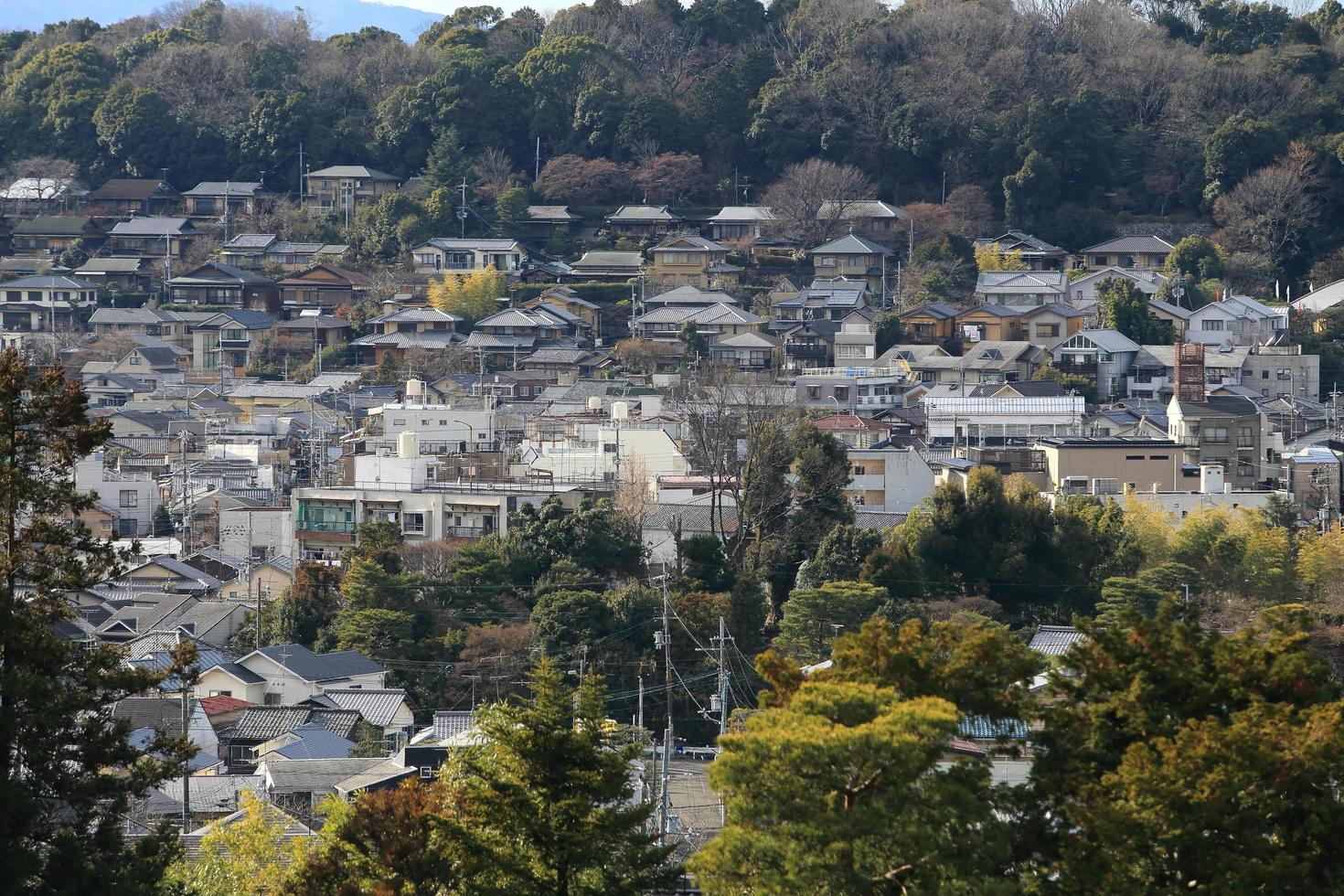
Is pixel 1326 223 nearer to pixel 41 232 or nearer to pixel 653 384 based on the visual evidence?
pixel 653 384

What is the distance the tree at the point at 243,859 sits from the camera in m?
10.8

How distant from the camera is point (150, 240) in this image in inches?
1622

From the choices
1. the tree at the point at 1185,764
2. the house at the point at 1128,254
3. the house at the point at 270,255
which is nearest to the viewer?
the tree at the point at 1185,764

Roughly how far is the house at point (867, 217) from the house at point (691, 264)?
2.53 metres

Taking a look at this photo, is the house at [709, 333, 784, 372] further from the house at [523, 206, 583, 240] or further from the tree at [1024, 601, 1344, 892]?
the tree at [1024, 601, 1344, 892]

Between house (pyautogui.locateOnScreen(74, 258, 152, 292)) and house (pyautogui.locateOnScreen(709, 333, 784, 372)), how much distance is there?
13.0m

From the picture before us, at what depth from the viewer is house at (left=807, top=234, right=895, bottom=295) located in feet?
124

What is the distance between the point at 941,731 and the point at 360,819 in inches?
127

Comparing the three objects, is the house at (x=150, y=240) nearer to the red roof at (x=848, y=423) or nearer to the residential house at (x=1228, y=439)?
the red roof at (x=848, y=423)

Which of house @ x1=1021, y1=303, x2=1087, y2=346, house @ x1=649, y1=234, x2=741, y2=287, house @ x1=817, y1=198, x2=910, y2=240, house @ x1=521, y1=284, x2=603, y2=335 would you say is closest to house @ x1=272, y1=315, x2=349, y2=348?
house @ x1=521, y1=284, x2=603, y2=335

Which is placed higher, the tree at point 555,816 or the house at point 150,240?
the house at point 150,240

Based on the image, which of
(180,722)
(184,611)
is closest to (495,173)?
(184,611)

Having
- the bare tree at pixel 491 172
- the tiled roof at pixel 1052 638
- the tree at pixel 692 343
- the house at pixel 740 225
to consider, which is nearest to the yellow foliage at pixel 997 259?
the house at pixel 740 225

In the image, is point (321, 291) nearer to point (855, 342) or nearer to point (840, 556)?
point (855, 342)
